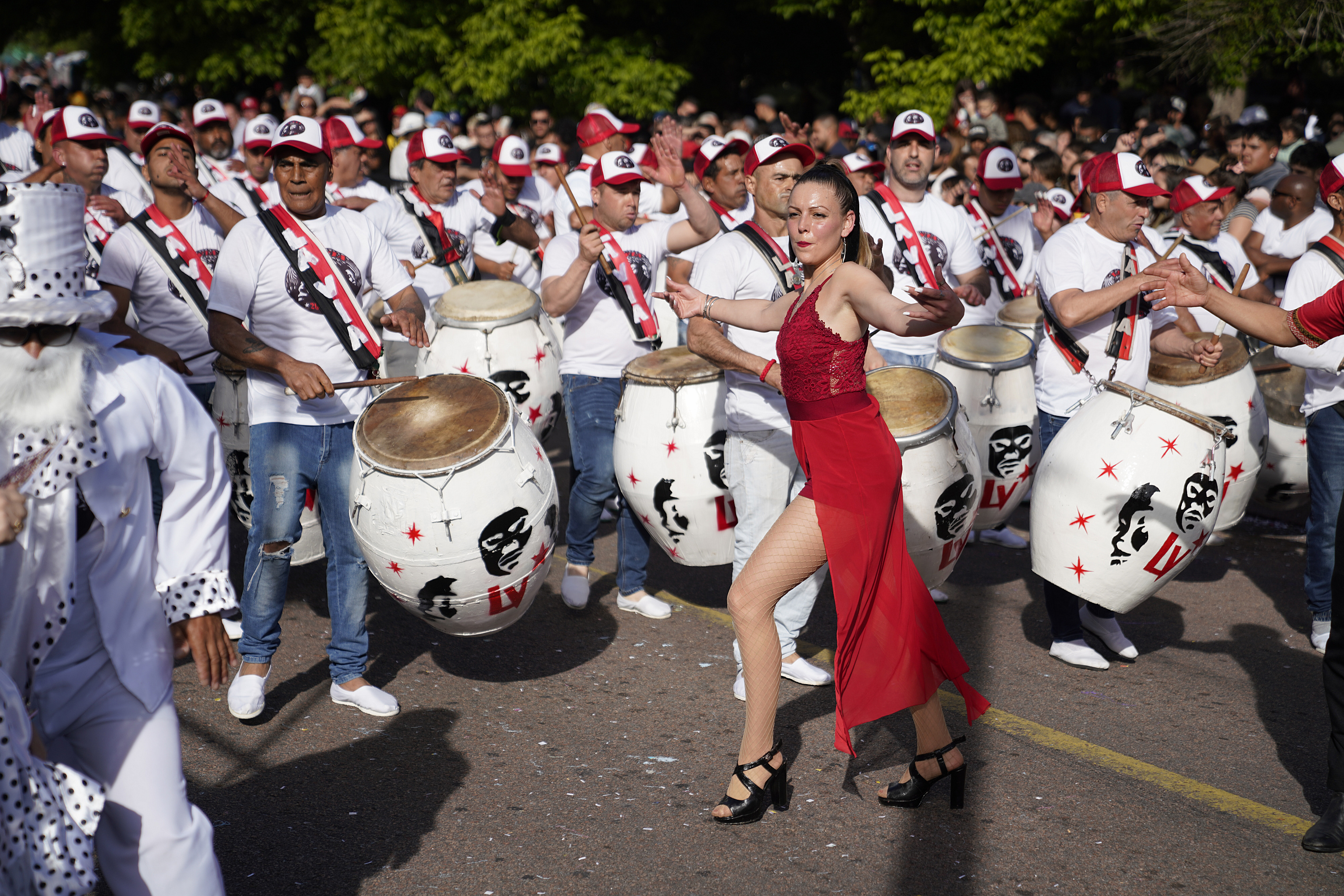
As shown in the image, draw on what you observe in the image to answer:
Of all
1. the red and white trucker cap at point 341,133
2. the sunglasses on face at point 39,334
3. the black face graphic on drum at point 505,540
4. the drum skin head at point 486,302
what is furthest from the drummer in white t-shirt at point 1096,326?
the red and white trucker cap at point 341,133

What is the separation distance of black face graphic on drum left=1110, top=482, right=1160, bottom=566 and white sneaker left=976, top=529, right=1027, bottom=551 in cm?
213

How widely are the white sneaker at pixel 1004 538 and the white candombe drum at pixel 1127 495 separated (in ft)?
6.66

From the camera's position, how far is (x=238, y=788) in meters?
4.29

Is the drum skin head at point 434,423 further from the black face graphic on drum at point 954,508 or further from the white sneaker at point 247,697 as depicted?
the black face graphic on drum at point 954,508

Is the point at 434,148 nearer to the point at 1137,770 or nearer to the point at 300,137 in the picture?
the point at 300,137

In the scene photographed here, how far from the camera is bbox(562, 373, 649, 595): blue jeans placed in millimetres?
6309

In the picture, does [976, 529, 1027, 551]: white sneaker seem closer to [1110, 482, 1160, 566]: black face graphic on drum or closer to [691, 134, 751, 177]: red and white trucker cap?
[1110, 482, 1160, 566]: black face graphic on drum

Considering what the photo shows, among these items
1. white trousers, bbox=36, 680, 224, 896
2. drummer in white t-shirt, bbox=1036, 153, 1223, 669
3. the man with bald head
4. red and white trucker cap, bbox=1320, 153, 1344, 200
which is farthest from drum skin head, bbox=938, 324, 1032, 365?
white trousers, bbox=36, 680, 224, 896

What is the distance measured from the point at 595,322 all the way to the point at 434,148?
221cm

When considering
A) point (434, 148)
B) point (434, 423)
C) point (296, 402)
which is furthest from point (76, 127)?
point (434, 423)

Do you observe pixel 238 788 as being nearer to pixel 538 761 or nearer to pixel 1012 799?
pixel 538 761

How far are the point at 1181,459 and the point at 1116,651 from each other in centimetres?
106

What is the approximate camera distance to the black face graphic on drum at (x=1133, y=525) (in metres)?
4.96

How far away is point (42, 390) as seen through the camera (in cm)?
262
